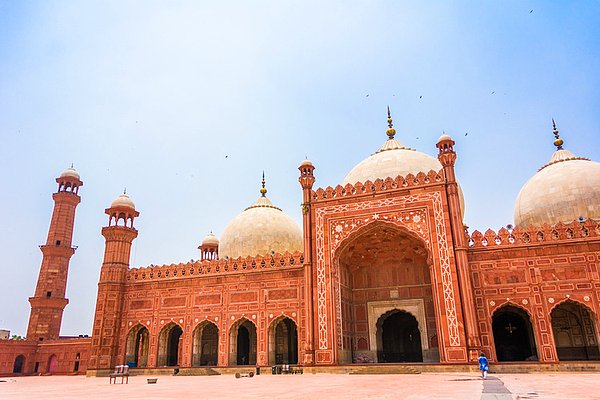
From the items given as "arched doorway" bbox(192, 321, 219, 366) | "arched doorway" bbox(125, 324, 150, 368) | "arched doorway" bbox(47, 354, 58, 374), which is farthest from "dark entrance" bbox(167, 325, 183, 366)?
"arched doorway" bbox(47, 354, 58, 374)

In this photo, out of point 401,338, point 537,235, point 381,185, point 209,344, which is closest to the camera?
point 537,235

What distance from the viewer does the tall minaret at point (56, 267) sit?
22.9 metres

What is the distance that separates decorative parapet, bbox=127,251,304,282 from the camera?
1630cm

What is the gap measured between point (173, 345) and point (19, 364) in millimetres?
8004

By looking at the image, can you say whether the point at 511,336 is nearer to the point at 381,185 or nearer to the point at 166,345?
the point at 381,185

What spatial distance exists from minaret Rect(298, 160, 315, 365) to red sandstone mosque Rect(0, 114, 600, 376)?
38mm

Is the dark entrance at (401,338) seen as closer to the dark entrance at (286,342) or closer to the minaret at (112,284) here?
the dark entrance at (286,342)

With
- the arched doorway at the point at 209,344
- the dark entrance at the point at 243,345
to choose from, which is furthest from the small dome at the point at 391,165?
the arched doorway at the point at 209,344

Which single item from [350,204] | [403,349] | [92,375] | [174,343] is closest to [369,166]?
[350,204]

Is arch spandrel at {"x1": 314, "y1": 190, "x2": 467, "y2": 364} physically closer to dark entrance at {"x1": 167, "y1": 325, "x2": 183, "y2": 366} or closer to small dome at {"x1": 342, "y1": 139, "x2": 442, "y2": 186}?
small dome at {"x1": 342, "y1": 139, "x2": 442, "y2": 186}

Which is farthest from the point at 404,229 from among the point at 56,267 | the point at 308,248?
the point at 56,267

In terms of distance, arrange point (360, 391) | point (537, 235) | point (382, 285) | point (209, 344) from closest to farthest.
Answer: point (360, 391) → point (537, 235) → point (382, 285) → point (209, 344)

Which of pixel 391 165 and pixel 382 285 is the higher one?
pixel 391 165

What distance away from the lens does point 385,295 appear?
626 inches
